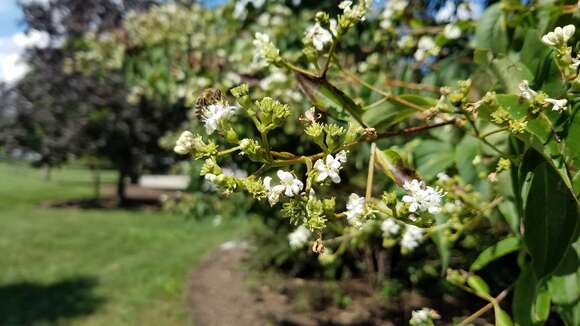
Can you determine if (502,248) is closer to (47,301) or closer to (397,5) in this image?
(397,5)

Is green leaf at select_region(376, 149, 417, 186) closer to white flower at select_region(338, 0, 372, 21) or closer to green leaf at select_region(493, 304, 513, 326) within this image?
white flower at select_region(338, 0, 372, 21)

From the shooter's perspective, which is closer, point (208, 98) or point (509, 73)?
point (208, 98)

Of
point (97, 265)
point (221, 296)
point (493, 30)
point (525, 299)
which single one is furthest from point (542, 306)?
point (97, 265)

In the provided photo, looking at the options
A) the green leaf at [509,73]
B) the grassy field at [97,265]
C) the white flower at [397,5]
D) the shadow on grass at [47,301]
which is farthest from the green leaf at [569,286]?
the shadow on grass at [47,301]

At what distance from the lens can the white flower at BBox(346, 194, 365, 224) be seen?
692 millimetres

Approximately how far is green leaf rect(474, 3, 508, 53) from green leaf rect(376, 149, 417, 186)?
633mm

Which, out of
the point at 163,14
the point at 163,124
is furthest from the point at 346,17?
the point at 163,124

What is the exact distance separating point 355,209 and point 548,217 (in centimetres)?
32

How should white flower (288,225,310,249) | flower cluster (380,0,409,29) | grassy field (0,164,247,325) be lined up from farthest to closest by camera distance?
1. grassy field (0,164,247,325)
2. white flower (288,225,310,249)
3. flower cluster (380,0,409,29)

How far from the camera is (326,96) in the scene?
3.04 ft

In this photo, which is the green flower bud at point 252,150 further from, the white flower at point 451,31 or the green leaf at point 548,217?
the white flower at point 451,31

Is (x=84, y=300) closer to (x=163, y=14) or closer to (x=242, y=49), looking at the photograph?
(x=163, y=14)

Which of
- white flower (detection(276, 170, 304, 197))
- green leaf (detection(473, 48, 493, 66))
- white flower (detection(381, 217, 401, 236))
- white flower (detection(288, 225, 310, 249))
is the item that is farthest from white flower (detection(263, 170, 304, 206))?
white flower (detection(288, 225, 310, 249))

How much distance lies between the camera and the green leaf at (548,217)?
2.59ft
